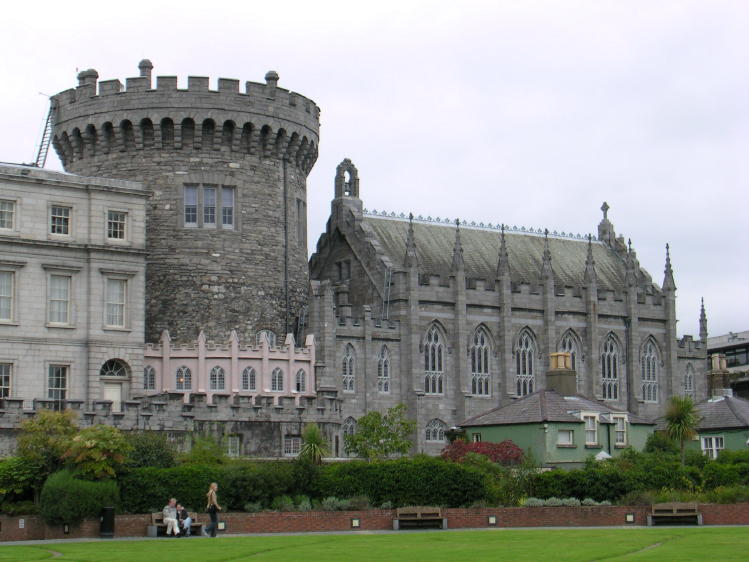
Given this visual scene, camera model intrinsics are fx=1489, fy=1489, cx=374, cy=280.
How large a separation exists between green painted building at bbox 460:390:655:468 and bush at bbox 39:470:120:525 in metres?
22.7

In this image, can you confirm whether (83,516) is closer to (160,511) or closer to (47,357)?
(160,511)

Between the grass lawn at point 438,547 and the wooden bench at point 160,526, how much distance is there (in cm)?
225

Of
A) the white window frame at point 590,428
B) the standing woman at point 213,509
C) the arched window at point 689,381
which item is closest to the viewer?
the standing woman at point 213,509

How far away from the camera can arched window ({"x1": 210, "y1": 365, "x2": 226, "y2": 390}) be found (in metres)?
63.1

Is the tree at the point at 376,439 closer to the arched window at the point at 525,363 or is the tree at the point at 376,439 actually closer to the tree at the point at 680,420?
the tree at the point at 680,420

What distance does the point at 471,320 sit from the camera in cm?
7706

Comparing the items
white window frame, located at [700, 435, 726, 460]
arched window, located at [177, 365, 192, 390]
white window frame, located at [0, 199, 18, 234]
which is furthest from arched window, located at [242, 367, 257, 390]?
white window frame, located at [700, 435, 726, 460]

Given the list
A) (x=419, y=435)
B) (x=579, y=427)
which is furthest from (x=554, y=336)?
(x=579, y=427)

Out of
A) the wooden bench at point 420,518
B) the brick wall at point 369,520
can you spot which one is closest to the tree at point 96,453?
the brick wall at point 369,520

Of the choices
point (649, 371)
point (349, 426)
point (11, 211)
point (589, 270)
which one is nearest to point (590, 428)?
point (349, 426)

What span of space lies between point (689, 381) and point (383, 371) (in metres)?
22.2

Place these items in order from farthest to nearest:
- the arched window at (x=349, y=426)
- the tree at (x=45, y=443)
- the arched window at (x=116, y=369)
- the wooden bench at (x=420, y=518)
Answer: the arched window at (x=349, y=426)
the arched window at (x=116, y=369)
the tree at (x=45, y=443)
the wooden bench at (x=420, y=518)

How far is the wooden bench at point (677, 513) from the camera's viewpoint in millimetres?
45594

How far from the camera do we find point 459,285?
7600 cm
